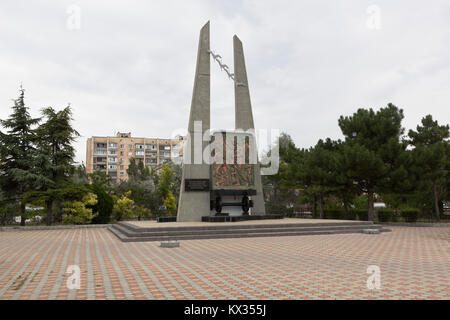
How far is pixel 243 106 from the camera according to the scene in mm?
20531

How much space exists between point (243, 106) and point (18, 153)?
13.4 meters

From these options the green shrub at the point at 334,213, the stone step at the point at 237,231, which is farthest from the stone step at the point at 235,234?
the green shrub at the point at 334,213

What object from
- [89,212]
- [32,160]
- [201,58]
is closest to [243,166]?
[201,58]

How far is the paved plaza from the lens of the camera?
5109 millimetres

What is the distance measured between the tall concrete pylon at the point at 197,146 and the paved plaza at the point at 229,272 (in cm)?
802

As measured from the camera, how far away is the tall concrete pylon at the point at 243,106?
2028 centimetres

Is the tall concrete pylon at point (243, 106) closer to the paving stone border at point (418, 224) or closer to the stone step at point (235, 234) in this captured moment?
the stone step at point (235, 234)

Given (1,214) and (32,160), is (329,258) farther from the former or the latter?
(1,214)

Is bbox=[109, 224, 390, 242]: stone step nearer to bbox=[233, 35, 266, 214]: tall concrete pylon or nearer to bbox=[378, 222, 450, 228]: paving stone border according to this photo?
bbox=[378, 222, 450, 228]: paving stone border

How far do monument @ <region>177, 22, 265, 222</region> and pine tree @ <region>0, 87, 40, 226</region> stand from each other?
909 cm

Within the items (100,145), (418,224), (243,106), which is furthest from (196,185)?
(100,145)

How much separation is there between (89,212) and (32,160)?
455 cm

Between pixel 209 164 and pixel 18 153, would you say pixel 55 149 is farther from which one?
pixel 209 164

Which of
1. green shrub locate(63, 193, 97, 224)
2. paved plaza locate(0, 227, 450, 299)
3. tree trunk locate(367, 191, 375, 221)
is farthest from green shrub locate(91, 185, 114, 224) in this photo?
tree trunk locate(367, 191, 375, 221)
